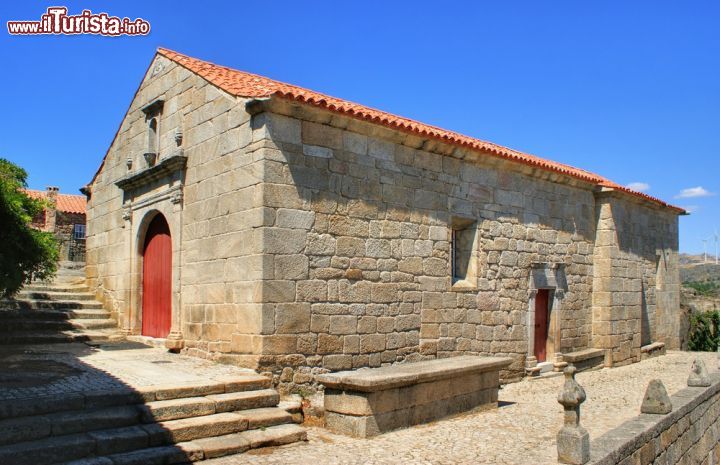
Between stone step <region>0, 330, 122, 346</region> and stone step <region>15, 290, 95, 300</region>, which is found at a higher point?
stone step <region>15, 290, 95, 300</region>

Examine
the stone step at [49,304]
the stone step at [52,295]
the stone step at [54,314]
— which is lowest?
the stone step at [54,314]

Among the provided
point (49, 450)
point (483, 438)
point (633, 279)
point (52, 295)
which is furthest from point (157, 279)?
point (633, 279)

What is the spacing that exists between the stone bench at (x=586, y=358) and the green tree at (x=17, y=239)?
939cm

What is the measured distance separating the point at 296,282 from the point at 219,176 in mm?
1885

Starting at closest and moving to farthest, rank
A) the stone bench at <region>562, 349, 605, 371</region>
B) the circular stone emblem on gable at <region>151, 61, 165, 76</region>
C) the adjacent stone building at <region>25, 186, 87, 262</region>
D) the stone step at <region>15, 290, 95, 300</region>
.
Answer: the circular stone emblem on gable at <region>151, 61, 165, 76</region>
the stone step at <region>15, 290, 95, 300</region>
the stone bench at <region>562, 349, 605, 371</region>
the adjacent stone building at <region>25, 186, 87, 262</region>

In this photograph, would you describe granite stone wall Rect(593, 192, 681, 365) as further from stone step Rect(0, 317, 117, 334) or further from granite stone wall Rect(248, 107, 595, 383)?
stone step Rect(0, 317, 117, 334)

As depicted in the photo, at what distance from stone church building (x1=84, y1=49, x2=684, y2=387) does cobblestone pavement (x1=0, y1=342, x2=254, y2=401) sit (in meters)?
0.47

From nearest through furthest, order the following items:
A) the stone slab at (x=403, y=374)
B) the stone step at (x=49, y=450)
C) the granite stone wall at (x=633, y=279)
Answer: the stone step at (x=49, y=450) → the stone slab at (x=403, y=374) → the granite stone wall at (x=633, y=279)

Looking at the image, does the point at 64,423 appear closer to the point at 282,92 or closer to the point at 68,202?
the point at 282,92

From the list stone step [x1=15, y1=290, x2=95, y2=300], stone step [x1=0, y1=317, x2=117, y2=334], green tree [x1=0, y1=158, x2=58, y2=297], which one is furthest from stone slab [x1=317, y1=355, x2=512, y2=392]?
stone step [x1=15, y1=290, x2=95, y2=300]

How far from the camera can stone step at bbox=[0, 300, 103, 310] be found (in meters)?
10.9

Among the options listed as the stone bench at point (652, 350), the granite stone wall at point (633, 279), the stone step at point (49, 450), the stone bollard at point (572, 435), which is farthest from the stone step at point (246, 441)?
the stone bench at point (652, 350)

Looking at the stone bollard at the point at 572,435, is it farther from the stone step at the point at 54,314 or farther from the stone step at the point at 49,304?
the stone step at the point at 49,304

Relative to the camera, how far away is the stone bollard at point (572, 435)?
18.7 ft
